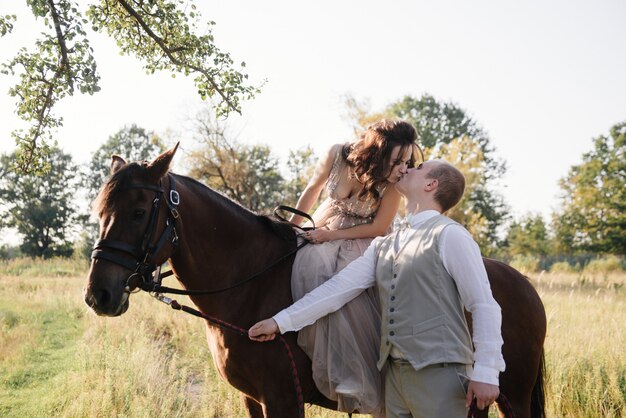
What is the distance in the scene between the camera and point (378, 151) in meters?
3.26

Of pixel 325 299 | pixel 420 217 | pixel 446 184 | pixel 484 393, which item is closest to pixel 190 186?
pixel 325 299

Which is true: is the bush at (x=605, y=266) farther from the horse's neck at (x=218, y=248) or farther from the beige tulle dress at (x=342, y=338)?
the horse's neck at (x=218, y=248)

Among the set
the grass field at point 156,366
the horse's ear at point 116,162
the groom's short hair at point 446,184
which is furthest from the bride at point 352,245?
the grass field at point 156,366

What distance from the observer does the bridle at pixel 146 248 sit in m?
2.64

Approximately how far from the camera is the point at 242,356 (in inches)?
118

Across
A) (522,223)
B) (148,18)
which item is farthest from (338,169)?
(522,223)

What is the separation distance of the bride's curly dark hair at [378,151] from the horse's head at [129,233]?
4.06 feet

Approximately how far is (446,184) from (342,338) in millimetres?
1122

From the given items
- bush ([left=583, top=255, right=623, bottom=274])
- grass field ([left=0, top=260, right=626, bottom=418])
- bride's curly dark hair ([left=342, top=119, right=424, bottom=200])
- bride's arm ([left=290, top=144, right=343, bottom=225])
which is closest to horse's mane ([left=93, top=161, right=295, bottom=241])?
bride's arm ([left=290, top=144, right=343, bottom=225])

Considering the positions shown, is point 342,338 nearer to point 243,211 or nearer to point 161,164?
point 243,211

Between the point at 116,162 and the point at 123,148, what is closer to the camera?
the point at 116,162

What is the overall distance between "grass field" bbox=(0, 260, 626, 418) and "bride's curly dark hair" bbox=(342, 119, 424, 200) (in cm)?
264

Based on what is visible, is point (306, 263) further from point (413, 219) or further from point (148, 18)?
point (148, 18)

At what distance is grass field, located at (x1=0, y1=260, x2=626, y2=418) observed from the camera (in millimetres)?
5039
